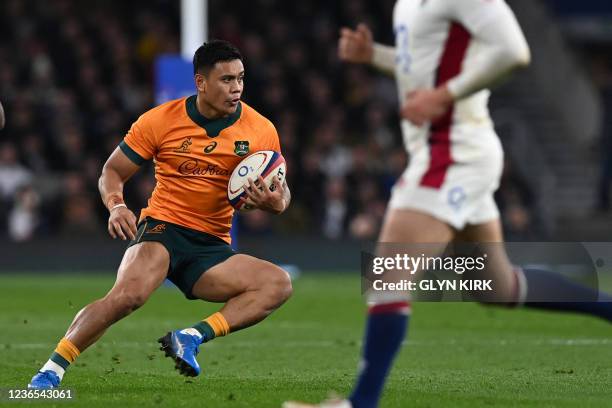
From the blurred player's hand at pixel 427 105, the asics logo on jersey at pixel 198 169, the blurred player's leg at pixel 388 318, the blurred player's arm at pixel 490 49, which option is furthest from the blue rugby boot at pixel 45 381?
the blurred player's arm at pixel 490 49

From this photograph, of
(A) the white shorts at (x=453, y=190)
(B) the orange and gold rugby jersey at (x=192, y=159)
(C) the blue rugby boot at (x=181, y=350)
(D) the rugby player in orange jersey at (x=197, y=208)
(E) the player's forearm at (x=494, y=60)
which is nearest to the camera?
(E) the player's forearm at (x=494, y=60)

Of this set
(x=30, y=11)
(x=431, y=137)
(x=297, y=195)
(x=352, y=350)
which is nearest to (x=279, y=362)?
(x=352, y=350)

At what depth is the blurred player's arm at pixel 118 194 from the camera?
7020 mm

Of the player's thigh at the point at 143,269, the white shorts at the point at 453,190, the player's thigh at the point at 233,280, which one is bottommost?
the player's thigh at the point at 233,280

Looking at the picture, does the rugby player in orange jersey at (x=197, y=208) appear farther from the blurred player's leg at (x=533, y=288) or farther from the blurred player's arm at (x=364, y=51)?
the blurred player's leg at (x=533, y=288)

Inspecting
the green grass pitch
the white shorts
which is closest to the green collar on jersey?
the green grass pitch

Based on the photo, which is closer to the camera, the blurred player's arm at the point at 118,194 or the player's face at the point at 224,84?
the blurred player's arm at the point at 118,194

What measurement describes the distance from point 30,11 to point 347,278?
25.0 feet

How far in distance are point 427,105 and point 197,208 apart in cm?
235

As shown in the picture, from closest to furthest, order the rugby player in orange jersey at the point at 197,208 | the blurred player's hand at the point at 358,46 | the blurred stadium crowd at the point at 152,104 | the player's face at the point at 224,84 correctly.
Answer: the blurred player's hand at the point at 358,46
the rugby player in orange jersey at the point at 197,208
the player's face at the point at 224,84
the blurred stadium crowd at the point at 152,104

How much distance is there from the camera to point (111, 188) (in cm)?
737

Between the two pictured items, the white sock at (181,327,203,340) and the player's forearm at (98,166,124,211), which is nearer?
the white sock at (181,327,203,340)

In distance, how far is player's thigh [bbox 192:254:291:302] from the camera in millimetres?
7500

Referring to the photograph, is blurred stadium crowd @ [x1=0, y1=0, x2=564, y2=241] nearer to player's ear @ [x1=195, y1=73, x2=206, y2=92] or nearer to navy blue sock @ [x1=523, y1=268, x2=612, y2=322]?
player's ear @ [x1=195, y1=73, x2=206, y2=92]
